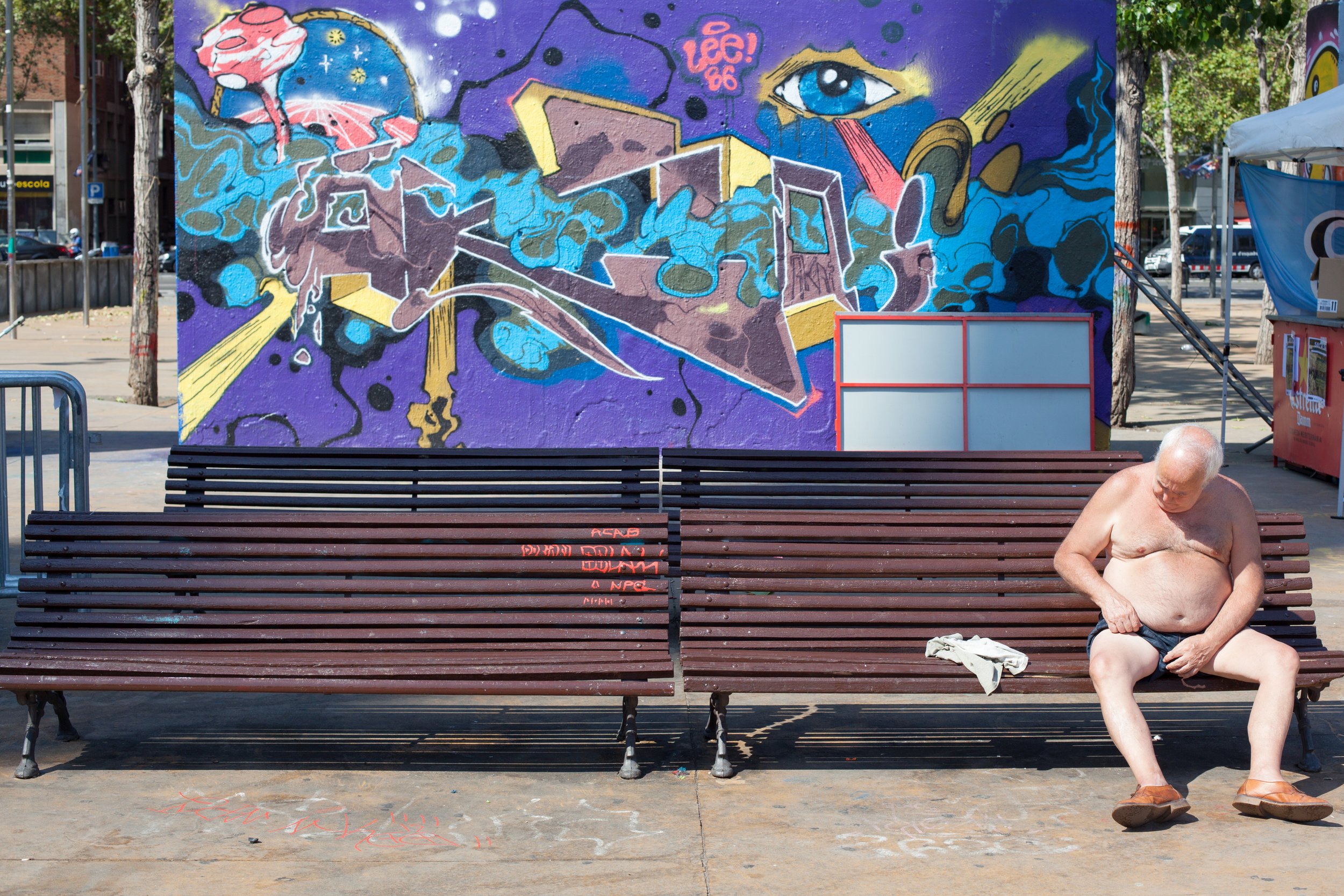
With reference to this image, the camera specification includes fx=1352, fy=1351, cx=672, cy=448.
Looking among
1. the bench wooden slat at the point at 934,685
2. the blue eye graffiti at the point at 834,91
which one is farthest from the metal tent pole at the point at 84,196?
the bench wooden slat at the point at 934,685

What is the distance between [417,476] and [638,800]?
2958 mm

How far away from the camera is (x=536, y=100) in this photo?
9.95 meters

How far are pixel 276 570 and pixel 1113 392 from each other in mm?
11088

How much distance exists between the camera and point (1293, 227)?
13.1 m

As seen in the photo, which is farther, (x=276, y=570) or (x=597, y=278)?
(x=597, y=278)

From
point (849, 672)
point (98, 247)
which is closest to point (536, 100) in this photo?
point (849, 672)

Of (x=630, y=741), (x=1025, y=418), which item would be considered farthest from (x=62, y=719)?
(x=1025, y=418)

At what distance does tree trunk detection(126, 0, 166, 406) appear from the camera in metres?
14.4

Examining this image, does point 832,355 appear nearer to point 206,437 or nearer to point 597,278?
point 597,278

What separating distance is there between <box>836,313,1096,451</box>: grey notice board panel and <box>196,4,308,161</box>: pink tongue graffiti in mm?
4519

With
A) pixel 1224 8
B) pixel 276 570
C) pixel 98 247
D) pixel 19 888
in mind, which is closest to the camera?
pixel 19 888

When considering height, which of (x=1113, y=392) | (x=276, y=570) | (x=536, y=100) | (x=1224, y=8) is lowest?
(x=276, y=570)

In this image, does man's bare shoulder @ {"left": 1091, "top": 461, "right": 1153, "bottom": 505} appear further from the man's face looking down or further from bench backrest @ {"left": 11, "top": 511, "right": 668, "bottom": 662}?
bench backrest @ {"left": 11, "top": 511, "right": 668, "bottom": 662}

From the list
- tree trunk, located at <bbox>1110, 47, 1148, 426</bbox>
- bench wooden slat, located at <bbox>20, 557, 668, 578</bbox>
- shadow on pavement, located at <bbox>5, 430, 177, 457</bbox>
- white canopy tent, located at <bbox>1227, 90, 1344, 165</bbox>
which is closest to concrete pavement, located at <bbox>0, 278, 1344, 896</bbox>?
bench wooden slat, located at <bbox>20, 557, 668, 578</bbox>
